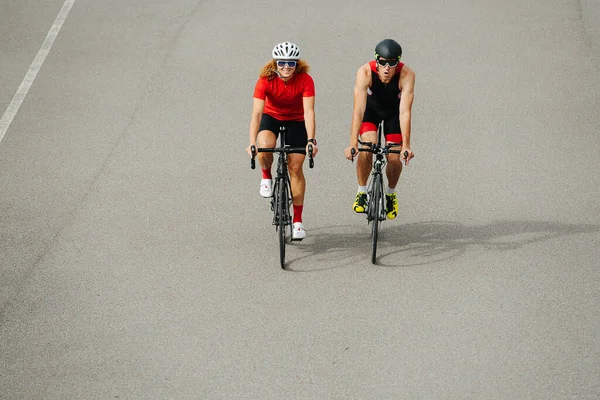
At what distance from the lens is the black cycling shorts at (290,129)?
1016cm

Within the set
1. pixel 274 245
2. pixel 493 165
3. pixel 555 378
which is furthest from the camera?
pixel 493 165

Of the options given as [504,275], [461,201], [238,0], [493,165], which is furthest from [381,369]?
[238,0]

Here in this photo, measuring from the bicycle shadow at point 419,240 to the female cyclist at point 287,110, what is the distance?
38cm

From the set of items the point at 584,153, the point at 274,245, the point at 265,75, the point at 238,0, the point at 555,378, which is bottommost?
the point at 555,378

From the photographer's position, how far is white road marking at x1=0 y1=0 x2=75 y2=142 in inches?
551

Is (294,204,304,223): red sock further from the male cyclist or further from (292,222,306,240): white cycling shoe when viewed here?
the male cyclist

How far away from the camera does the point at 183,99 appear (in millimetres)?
14484

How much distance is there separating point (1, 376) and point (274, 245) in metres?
3.37


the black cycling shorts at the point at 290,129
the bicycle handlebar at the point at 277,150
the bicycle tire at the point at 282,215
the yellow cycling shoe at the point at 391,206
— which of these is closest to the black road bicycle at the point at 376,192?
the yellow cycling shoe at the point at 391,206

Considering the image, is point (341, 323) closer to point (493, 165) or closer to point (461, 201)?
point (461, 201)

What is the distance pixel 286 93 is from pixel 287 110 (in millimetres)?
225

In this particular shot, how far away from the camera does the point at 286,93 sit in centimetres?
995

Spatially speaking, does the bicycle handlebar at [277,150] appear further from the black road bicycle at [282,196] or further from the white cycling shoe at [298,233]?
the white cycling shoe at [298,233]

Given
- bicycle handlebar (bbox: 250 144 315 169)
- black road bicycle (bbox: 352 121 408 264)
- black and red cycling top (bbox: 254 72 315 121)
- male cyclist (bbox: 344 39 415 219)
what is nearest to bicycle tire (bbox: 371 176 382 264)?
black road bicycle (bbox: 352 121 408 264)
